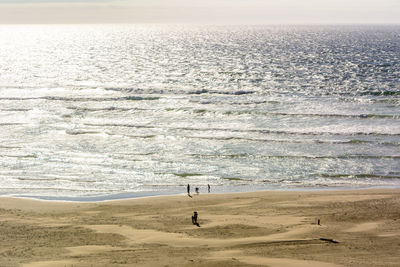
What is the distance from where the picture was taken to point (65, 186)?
37344 mm

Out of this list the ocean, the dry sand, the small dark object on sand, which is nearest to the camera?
the dry sand

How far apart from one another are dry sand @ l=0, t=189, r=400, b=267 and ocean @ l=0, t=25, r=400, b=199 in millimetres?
2860

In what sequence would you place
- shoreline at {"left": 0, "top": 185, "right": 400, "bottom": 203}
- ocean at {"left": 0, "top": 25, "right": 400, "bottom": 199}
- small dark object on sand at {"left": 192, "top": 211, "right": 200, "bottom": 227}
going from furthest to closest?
ocean at {"left": 0, "top": 25, "right": 400, "bottom": 199}
shoreline at {"left": 0, "top": 185, "right": 400, "bottom": 203}
small dark object on sand at {"left": 192, "top": 211, "right": 200, "bottom": 227}

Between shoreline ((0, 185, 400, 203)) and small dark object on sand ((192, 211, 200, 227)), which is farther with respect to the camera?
shoreline ((0, 185, 400, 203))

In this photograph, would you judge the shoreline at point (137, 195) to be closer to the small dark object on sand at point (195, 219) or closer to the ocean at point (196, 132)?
the ocean at point (196, 132)

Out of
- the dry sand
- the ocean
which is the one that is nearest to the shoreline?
the ocean

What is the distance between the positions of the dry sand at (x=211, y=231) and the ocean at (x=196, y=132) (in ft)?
9.38

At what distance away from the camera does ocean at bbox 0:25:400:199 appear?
38.8m

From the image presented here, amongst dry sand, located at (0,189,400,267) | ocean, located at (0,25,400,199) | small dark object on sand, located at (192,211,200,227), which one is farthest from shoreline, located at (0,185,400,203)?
small dark object on sand, located at (192,211,200,227)

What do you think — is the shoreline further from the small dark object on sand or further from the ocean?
the small dark object on sand

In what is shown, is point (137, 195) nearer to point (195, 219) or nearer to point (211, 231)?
point (195, 219)

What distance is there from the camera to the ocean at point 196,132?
38844mm

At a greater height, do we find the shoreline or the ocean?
the ocean

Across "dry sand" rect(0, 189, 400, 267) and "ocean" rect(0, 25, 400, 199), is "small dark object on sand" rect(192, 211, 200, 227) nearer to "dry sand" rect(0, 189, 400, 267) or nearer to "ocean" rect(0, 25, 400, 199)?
"dry sand" rect(0, 189, 400, 267)
